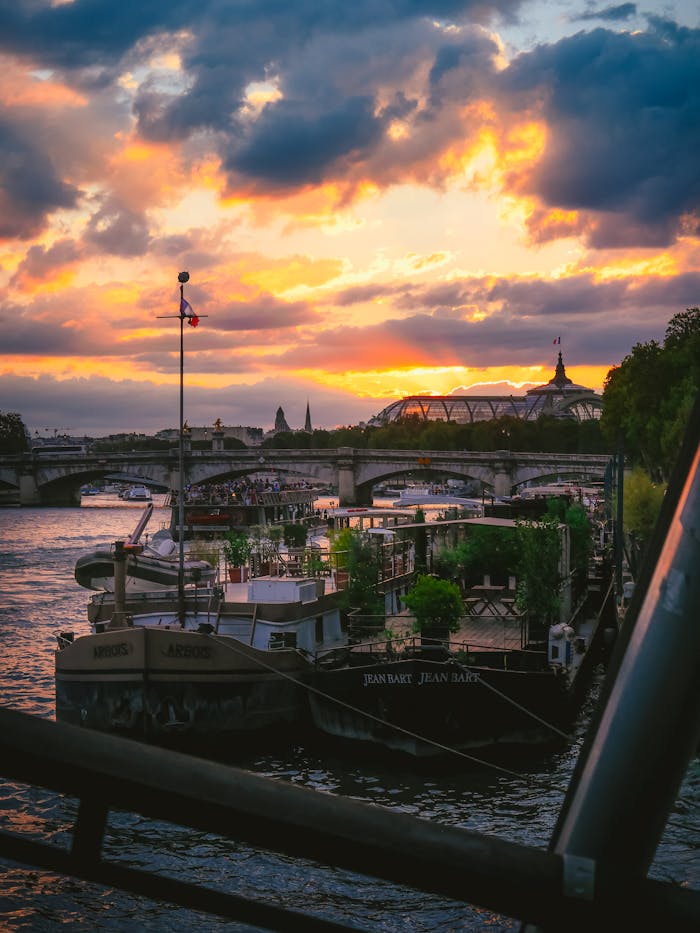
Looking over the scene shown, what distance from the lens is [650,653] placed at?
1.32 metres

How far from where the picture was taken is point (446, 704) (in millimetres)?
18375

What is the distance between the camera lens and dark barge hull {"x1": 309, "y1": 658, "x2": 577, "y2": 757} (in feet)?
60.2

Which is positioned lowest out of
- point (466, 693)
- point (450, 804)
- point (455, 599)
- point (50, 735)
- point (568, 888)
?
point (450, 804)

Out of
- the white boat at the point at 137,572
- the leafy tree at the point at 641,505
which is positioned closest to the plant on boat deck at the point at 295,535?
the white boat at the point at 137,572

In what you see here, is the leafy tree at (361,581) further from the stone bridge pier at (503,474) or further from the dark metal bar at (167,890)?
the stone bridge pier at (503,474)

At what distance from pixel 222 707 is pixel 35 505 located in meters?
91.4

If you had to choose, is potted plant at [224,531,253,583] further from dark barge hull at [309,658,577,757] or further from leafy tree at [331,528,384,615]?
dark barge hull at [309,658,577,757]

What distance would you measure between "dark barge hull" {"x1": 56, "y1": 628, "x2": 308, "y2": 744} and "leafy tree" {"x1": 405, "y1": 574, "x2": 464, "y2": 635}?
275 centimetres

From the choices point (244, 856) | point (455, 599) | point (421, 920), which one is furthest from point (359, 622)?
point (421, 920)

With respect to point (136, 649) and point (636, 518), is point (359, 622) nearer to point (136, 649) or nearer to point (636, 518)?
point (136, 649)

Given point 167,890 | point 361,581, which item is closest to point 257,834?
point 167,890

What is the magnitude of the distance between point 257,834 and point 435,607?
18.9 m

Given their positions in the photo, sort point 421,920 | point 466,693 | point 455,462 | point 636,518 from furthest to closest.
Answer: point 455,462
point 636,518
point 466,693
point 421,920

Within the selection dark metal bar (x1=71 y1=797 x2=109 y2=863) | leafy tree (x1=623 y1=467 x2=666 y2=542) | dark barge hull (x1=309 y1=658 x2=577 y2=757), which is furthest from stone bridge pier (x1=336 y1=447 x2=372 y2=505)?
dark metal bar (x1=71 y1=797 x2=109 y2=863)
